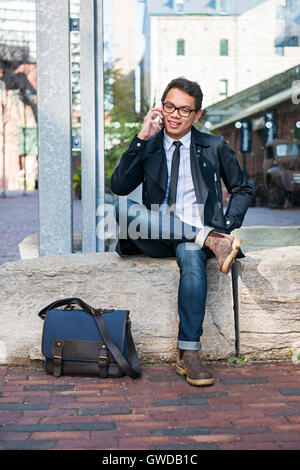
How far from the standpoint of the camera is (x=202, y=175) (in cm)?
363

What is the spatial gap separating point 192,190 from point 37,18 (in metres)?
2.14

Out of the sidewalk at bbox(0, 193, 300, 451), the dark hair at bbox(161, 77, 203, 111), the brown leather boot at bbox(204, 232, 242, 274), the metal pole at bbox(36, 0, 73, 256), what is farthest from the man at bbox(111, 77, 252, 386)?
the metal pole at bbox(36, 0, 73, 256)

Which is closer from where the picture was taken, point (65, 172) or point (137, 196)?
point (137, 196)

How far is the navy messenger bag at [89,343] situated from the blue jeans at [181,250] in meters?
0.32

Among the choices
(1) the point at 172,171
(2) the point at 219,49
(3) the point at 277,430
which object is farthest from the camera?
(2) the point at 219,49

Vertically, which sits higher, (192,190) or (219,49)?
(219,49)

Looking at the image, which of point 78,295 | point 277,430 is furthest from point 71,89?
point 277,430

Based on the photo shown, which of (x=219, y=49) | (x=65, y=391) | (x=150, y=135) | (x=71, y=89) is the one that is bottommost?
(x=65, y=391)

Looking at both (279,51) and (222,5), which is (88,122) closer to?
(222,5)

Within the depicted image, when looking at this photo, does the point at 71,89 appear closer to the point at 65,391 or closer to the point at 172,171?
the point at 172,171

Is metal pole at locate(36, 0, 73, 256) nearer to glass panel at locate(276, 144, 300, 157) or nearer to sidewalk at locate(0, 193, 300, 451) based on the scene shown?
sidewalk at locate(0, 193, 300, 451)

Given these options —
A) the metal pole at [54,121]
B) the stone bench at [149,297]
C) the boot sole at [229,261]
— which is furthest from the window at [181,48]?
the boot sole at [229,261]

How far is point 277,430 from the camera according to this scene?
2.61 meters
